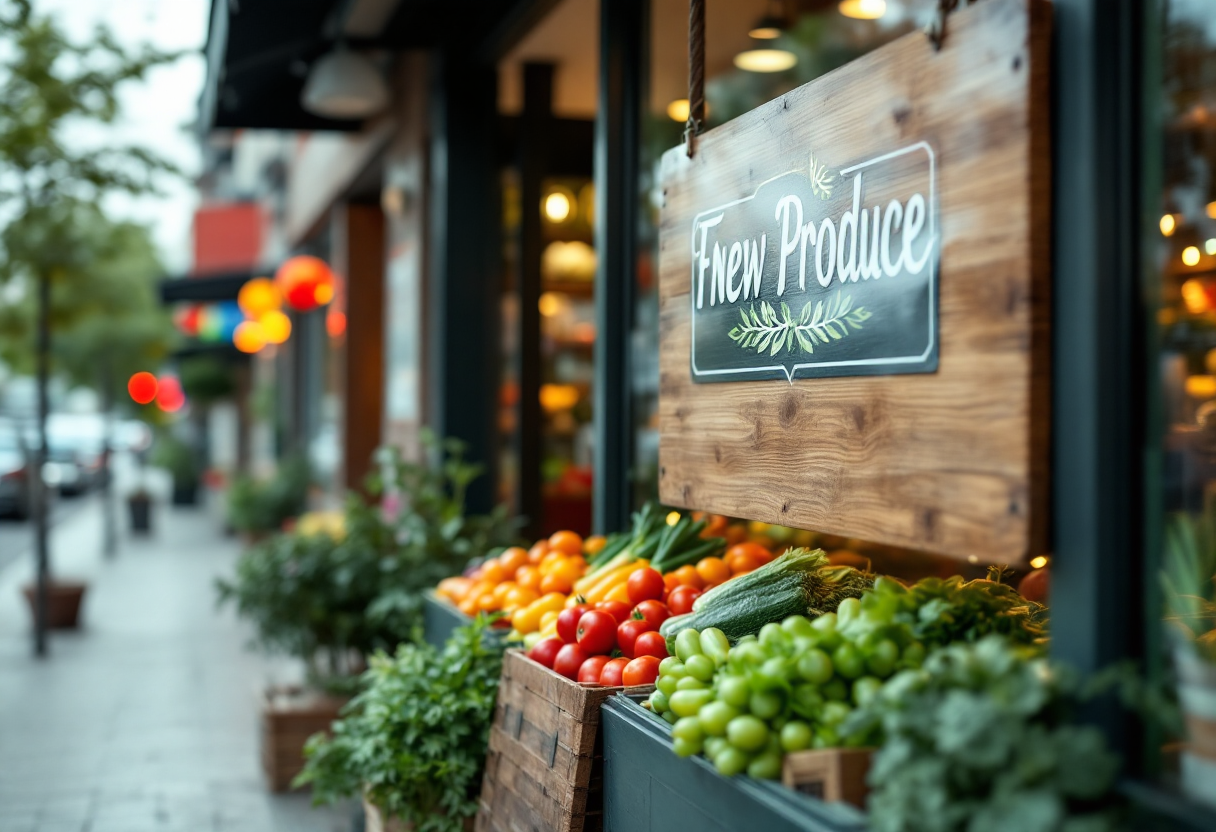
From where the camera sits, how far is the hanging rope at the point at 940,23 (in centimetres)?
213

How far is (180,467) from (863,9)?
2031 centimetres

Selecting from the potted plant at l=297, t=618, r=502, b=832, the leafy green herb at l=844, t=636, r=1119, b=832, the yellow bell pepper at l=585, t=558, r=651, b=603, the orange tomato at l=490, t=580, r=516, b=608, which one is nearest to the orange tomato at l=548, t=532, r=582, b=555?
the orange tomato at l=490, t=580, r=516, b=608

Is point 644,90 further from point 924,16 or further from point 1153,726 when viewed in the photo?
point 1153,726

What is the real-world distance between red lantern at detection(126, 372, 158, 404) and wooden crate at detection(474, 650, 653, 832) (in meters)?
26.7

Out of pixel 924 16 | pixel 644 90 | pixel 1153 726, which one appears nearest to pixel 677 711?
pixel 1153 726

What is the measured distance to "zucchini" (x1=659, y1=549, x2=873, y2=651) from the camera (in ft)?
9.11

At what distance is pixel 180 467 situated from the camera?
22859mm

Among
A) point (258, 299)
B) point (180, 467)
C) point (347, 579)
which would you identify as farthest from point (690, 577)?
point (180, 467)

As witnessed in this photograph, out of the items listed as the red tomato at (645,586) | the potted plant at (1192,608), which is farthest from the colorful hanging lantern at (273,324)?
the potted plant at (1192,608)

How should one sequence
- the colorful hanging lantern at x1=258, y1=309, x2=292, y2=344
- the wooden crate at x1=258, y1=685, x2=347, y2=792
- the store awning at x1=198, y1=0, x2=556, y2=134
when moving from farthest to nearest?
the colorful hanging lantern at x1=258, y1=309, x2=292, y2=344 → the store awning at x1=198, y1=0, x2=556, y2=134 → the wooden crate at x1=258, y1=685, x2=347, y2=792

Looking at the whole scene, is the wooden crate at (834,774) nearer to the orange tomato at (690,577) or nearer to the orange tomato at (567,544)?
the orange tomato at (690,577)

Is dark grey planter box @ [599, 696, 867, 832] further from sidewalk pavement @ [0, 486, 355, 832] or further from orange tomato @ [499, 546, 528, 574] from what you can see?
sidewalk pavement @ [0, 486, 355, 832]

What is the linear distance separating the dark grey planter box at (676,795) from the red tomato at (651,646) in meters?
0.24

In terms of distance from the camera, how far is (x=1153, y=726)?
1.83 meters
